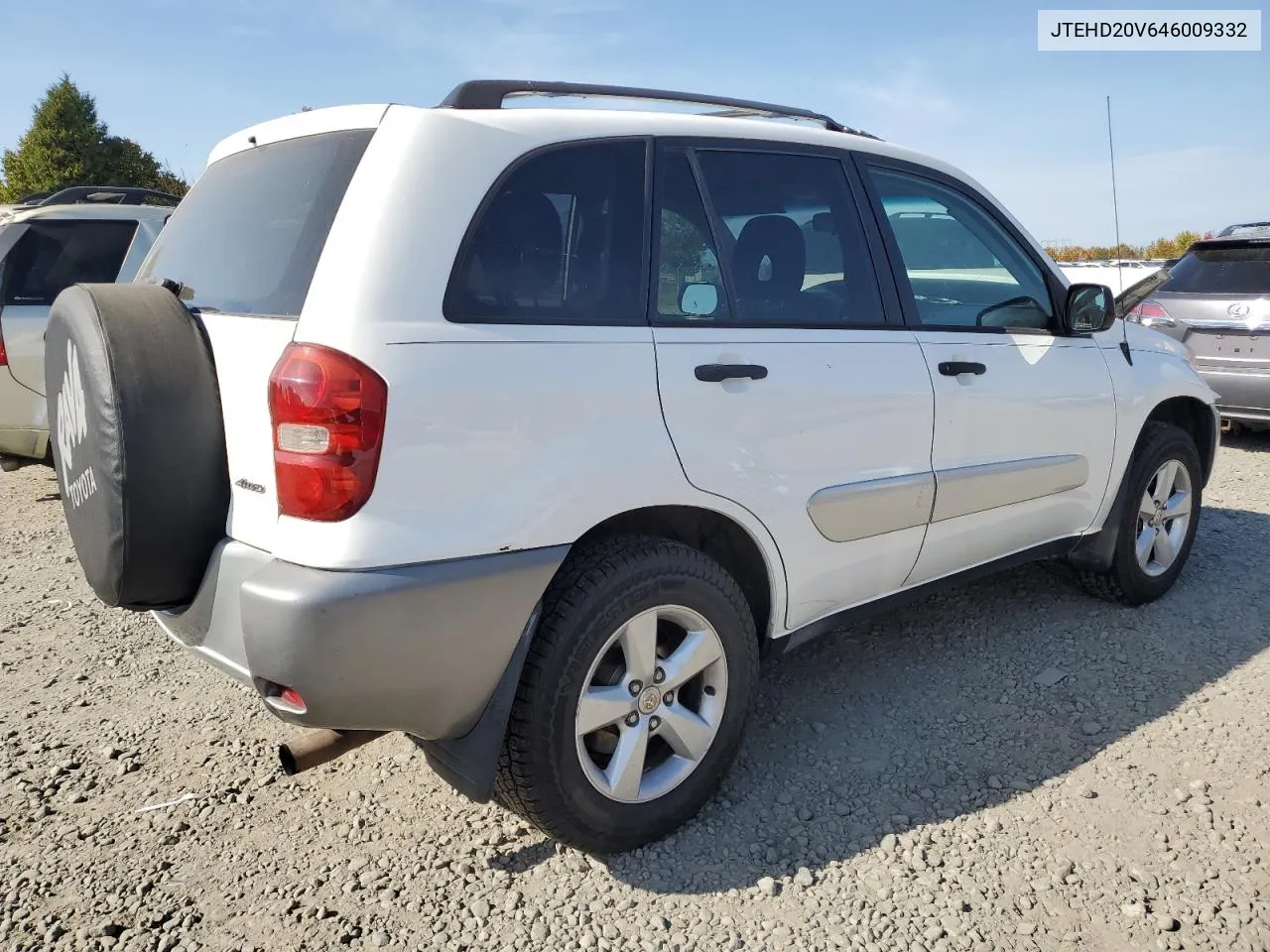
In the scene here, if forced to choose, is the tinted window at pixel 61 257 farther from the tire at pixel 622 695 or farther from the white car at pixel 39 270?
the tire at pixel 622 695

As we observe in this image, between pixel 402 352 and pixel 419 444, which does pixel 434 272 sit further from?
pixel 419 444

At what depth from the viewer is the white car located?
18.2ft

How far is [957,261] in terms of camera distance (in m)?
3.43

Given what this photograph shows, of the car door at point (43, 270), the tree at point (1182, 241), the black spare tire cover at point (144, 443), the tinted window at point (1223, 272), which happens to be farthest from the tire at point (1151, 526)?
the tree at point (1182, 241)

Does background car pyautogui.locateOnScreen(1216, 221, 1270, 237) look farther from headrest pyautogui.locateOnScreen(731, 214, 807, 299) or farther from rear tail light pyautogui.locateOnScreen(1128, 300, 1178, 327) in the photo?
headrest pyautogui.locateOnScreen(731, 214, 807, 299)

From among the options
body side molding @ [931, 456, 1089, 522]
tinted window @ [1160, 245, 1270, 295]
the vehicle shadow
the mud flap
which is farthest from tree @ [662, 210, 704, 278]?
tinted window @ [1160, 245, 1270, 295]

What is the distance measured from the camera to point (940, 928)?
7.43 feet

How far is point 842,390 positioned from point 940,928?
1387 mm

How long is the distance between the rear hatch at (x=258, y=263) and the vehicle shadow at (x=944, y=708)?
4.48 ft

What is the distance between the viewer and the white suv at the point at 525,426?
2.00m

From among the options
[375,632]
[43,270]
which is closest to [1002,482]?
[375,632]

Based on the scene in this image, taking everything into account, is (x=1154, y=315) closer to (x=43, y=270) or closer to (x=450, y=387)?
(x=450, y=387)

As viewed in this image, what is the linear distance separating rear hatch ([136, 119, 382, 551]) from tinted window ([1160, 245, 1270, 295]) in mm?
6348

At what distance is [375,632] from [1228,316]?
6.97 m
